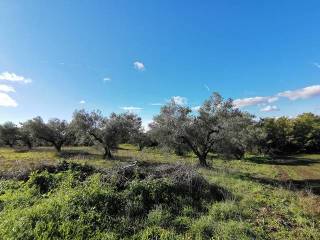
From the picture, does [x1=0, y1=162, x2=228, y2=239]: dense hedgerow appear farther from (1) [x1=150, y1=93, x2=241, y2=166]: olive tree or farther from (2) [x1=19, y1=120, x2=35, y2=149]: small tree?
(2) [x1=19, y1=120, x2=35, y2=149]: small tree

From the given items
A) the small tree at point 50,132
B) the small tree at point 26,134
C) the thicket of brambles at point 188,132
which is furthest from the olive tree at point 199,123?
the small tree at point 26,134

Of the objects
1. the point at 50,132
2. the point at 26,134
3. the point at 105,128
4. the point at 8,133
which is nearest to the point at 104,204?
the point at 105,128

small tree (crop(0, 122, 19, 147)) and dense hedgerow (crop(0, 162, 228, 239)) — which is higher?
small tree (crop(0, 122, 19, 147))

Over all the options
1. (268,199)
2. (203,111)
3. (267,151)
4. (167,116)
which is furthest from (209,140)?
(267,151)

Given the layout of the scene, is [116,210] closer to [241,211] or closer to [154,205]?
[154,205]

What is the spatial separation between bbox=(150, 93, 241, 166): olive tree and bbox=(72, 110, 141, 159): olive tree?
37.7 ft

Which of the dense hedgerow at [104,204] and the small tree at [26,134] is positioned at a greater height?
the small tree at [26,134]

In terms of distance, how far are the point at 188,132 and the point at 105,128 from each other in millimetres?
16386

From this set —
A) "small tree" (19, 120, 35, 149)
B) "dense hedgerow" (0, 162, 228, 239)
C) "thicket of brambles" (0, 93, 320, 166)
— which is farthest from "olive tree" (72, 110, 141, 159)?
"dense hedgerow" (0, 162, 228, 239)

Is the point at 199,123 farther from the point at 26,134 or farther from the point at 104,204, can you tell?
the point at 26,134

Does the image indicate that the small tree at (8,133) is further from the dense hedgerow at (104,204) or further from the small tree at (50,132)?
the dense hedgerow at (104,204)

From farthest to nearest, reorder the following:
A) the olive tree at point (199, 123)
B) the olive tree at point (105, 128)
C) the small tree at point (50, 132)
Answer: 1. the small tree at point (50, 132)
2. the olive tree at point (105, 128)
3. the olive tree at point (199, 123)

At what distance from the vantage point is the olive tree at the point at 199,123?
91.2 feet

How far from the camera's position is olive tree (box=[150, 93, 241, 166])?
27.8 meters
